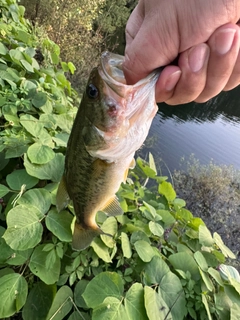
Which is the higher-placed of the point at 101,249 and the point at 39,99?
the point at 39,99

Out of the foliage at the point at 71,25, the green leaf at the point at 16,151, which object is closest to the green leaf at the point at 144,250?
the green leaf at the point at 16,151

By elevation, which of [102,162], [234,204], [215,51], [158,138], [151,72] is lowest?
[158,138]

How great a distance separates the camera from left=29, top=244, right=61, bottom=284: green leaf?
1.97m

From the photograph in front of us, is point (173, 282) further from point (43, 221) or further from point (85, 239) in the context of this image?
point (43, 221)

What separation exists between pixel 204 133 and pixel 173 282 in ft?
42.6

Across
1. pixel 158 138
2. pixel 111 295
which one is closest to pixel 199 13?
pixel 111 295

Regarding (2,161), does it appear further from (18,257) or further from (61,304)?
(61,304)

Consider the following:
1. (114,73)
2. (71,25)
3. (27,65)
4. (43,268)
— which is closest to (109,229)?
(43,268)

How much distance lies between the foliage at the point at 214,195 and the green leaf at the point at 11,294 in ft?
21.8

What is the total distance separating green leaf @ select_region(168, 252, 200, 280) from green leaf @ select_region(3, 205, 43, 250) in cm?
111

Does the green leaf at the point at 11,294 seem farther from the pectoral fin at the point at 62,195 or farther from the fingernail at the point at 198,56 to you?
the fingernail at the point at 198,56

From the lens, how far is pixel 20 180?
2.26 m

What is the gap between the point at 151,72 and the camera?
50.9 inches

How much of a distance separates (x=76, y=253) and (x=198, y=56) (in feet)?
5.15
